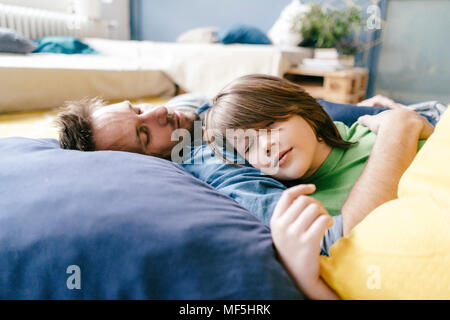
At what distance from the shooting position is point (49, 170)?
1.63 ft

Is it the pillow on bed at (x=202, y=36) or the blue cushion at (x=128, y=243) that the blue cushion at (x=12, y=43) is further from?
the blue cushion at (x=128, y=243)

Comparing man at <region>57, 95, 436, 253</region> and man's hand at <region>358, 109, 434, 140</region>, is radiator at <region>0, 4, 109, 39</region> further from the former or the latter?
man's hand at <region>358, 109, 434, 140</region>

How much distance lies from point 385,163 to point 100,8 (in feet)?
11.6

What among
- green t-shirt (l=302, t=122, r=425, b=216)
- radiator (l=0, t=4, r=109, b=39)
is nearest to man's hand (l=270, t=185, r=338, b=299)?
green t-shirt (l=302, t=122, r=425, b=216)

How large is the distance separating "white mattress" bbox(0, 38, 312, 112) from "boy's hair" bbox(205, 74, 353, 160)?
106 cm

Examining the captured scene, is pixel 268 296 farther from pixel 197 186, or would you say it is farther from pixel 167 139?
pixel 167 139

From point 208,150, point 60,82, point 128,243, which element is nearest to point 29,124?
point 60,82

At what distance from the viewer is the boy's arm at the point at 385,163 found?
19.7 inches

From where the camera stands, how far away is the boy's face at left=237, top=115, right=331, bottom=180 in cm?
66

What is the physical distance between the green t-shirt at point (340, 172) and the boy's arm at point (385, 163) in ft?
0.15

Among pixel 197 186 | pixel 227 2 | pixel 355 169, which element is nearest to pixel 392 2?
pixel 227 2

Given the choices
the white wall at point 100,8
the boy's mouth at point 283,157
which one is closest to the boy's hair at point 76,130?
the boy's mouth at point 283,157

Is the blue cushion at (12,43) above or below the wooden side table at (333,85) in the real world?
above
